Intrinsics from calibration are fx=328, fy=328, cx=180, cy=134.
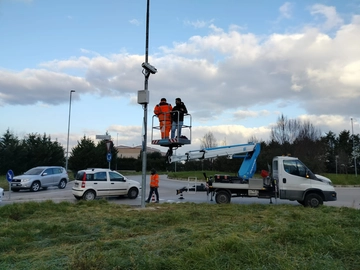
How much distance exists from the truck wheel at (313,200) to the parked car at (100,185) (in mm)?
9264

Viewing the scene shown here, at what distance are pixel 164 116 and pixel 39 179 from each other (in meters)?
14.9

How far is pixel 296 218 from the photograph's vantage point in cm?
970

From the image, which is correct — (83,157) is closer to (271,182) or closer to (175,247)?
(271,182)

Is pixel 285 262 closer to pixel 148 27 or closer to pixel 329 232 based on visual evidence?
pixel 329 232

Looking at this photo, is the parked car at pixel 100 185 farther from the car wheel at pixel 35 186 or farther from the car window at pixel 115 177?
the car wheel at pixel 35 186

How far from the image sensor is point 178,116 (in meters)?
12.5

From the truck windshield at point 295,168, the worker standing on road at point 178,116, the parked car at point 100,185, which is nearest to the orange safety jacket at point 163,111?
the worker standing on road at point 178,116

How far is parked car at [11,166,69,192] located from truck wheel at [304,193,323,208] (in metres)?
18.0

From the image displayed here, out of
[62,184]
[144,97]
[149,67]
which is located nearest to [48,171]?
[62,184]

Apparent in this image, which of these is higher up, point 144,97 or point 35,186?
point 144,97

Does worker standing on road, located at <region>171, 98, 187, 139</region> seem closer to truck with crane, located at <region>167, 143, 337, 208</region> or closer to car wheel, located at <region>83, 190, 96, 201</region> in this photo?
truck with crane, located at <region>167, 143, 337, 208</region>

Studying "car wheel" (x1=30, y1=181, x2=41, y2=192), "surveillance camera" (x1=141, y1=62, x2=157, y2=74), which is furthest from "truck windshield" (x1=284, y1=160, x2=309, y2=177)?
"car wheel" (x1=30, y1=181, x2=41, y2=192)

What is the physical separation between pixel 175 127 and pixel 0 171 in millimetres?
37998

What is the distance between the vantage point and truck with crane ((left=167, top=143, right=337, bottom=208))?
14.6 m
